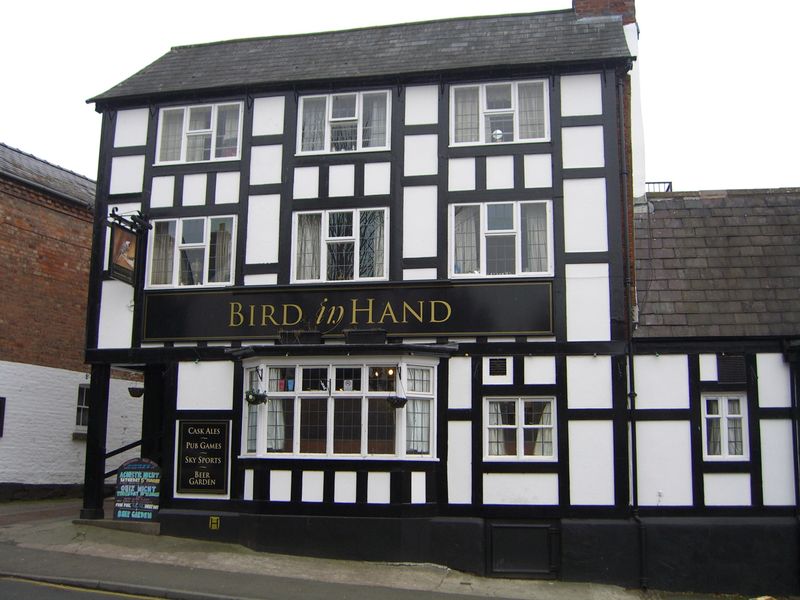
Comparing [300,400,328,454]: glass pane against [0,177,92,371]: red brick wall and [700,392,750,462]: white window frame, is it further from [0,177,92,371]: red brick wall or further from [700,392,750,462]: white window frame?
[0,177,92,371]: red brick wall

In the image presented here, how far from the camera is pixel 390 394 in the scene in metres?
14.6

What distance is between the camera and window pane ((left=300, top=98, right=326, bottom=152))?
16531 millimetres

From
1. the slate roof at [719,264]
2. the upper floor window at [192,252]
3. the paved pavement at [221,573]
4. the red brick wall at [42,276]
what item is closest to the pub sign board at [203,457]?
the paved pavement at [221,573]

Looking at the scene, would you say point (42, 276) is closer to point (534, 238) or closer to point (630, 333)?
point (534, 238)

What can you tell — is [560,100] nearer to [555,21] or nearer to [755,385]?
[555,21]

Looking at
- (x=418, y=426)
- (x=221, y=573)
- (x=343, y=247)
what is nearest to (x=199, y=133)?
(x=343, y=247)

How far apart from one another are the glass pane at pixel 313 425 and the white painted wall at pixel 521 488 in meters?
3.05

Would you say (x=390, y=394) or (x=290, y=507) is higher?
(x=390, y=394)

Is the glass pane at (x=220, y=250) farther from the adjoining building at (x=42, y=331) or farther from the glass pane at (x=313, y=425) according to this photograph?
the adjoining building at (x=42, y=331)

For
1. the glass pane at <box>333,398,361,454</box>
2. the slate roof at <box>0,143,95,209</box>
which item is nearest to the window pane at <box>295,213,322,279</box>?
the glass pane at <box>333,398,361,454</box>

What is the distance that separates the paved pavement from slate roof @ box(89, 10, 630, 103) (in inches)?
356

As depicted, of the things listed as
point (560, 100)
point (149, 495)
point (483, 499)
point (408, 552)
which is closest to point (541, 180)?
point (560, 100)

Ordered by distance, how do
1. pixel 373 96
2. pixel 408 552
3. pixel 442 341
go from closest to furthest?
pixel 408 552
pixel 442 341
pixel 373 96

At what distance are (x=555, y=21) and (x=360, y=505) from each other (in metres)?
10.9
